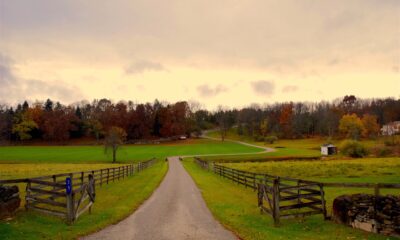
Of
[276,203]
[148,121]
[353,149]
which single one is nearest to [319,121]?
[148,121]

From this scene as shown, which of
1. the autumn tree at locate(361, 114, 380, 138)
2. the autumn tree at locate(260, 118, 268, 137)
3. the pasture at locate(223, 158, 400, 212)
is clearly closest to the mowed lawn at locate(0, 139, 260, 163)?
the pasture at locate(223, 158, 400, 212)

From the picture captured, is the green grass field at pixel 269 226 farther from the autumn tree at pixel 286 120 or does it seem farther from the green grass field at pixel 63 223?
the autumn tree at pixel 286 120

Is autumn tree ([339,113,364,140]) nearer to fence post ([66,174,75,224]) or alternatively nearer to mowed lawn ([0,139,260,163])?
mowed lawn ([0,139,260,163])

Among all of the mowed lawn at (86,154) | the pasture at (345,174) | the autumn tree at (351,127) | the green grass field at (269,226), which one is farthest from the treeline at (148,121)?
the green grass field at (269,226)

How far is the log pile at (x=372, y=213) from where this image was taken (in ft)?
34.8

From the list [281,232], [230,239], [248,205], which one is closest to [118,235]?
[230,239]

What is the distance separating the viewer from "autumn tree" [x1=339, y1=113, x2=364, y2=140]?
401 feet

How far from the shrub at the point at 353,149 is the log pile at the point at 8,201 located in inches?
2803

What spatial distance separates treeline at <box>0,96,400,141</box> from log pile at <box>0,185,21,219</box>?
122 meters

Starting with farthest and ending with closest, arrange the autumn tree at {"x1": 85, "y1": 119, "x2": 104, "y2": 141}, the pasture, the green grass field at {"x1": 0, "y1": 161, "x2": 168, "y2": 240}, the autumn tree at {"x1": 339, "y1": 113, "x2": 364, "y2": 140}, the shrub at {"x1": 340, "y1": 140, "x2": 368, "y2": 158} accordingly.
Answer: the autumn tree at {"x1": 85, "y1": 119, "x2": 104, "y2": 141} → the autumn tree at {"x1": 339, "y1": 113, "x2": 364, "y2": 140} → the shrub at {"x1": 340, "y1": 140, "x2": 368, "y2": 158} → the pasture → the green grass field at {"x1": 0, "y1": 161, "x2": 168, "y2": 240}

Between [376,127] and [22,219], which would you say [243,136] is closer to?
[376,127]

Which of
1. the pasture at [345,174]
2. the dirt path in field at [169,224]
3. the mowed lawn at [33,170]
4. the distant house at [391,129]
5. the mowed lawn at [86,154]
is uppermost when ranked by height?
the distant house at [391,129]

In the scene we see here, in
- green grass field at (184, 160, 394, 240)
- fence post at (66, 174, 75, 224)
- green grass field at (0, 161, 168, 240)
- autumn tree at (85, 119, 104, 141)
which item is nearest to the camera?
green grass field at (184, 160, 394, 240)

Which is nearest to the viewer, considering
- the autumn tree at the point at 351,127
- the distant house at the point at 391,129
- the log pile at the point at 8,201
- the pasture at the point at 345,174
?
the log pile at the point at 8,201
